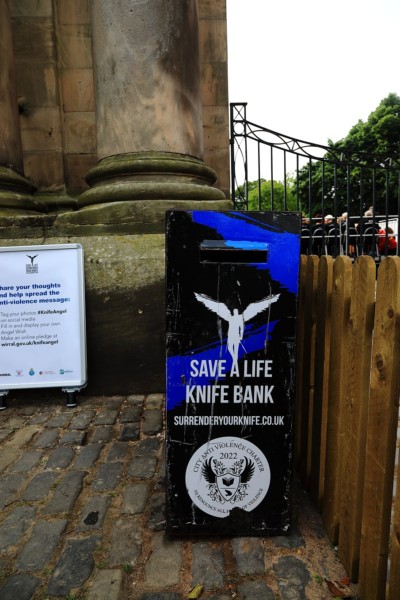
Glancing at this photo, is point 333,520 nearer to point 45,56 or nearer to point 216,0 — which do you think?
point 45,56

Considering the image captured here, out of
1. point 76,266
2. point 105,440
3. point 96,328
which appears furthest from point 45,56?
point 105,440

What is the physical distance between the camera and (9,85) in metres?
4.26

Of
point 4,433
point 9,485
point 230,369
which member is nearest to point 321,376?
point 230,369

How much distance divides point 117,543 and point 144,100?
3.51 metres

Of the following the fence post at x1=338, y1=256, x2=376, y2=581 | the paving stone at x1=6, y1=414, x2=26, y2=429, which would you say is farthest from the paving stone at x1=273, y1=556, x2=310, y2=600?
the paving stone at x1=6, y1=414, x2=26, y2=429

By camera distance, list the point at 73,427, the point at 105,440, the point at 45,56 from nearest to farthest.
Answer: the point at 105,440
the point at 73,427
the point at 45,56

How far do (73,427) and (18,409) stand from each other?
71cm

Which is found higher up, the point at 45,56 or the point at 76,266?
the point at 45,56

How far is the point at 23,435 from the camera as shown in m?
3.07

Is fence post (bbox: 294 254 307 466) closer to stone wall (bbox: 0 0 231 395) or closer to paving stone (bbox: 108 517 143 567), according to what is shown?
paving stone (bbox: 108 517 143 567)

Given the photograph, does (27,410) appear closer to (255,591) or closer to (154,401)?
(154,401)

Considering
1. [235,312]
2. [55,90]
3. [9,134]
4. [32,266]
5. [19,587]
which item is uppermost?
[55,90]

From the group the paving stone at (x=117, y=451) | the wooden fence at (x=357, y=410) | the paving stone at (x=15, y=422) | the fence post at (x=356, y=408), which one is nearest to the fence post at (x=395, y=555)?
the wooden fence at (x=357, y=410)

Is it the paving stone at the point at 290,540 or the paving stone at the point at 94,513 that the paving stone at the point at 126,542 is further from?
the paving stone at the point at 290,540
